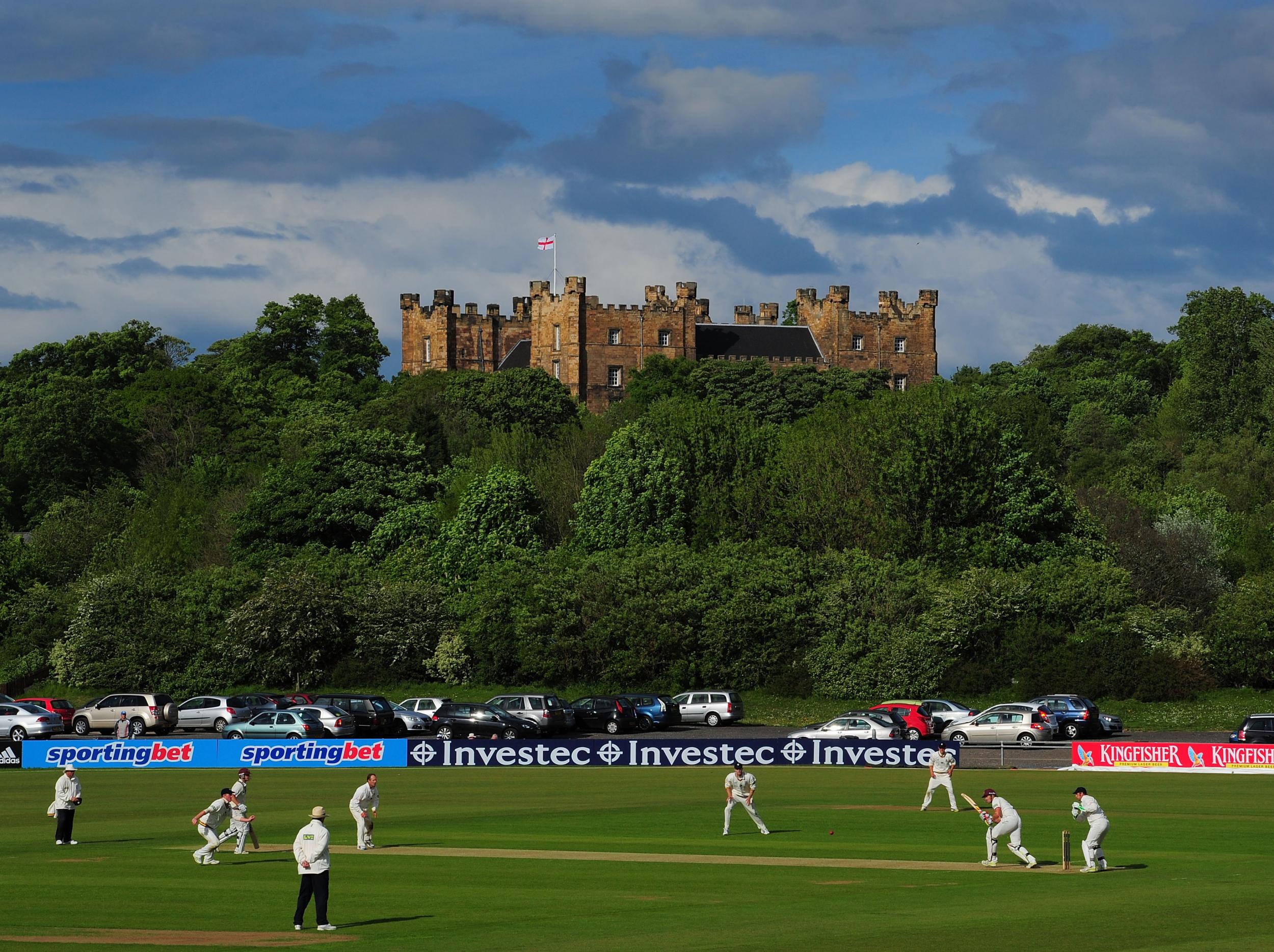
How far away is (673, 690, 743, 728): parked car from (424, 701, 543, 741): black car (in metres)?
7.83

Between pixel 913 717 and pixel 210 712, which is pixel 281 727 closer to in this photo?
pixel 210 712

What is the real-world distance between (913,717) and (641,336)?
323 feet

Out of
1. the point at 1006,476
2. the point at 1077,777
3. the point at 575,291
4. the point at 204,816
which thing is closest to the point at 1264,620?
the point at 1006,476

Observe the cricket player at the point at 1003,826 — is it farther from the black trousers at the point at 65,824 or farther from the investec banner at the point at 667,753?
the investec banner at the point at 667,753

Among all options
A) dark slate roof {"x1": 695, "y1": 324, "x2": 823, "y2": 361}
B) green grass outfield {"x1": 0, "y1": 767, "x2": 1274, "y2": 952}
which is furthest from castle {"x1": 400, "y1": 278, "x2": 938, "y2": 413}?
green grass outfield {"x1": 0, "y1": 767, "x2": 1274, "y2": 952}

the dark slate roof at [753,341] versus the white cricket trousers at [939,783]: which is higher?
the dark slate roof at [753,341]

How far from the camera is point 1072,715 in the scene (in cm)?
5619

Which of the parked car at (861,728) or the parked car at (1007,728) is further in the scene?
the parked car at (1007,728)

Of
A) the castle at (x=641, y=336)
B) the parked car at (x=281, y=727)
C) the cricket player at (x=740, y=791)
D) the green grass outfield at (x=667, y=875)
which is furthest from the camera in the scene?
the castle at (x=641, y=336)

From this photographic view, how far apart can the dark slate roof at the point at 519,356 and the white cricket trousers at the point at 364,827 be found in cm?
12482

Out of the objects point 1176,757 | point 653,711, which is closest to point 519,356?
point 653,711

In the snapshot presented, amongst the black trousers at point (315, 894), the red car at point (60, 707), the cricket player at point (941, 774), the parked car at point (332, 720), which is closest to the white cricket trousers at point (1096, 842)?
the cricket player at point (941, 774)

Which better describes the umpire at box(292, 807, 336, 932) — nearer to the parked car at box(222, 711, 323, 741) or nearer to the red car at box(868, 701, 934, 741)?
the red car at box(868, 701, 934, 741)

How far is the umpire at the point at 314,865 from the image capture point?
21656mm
